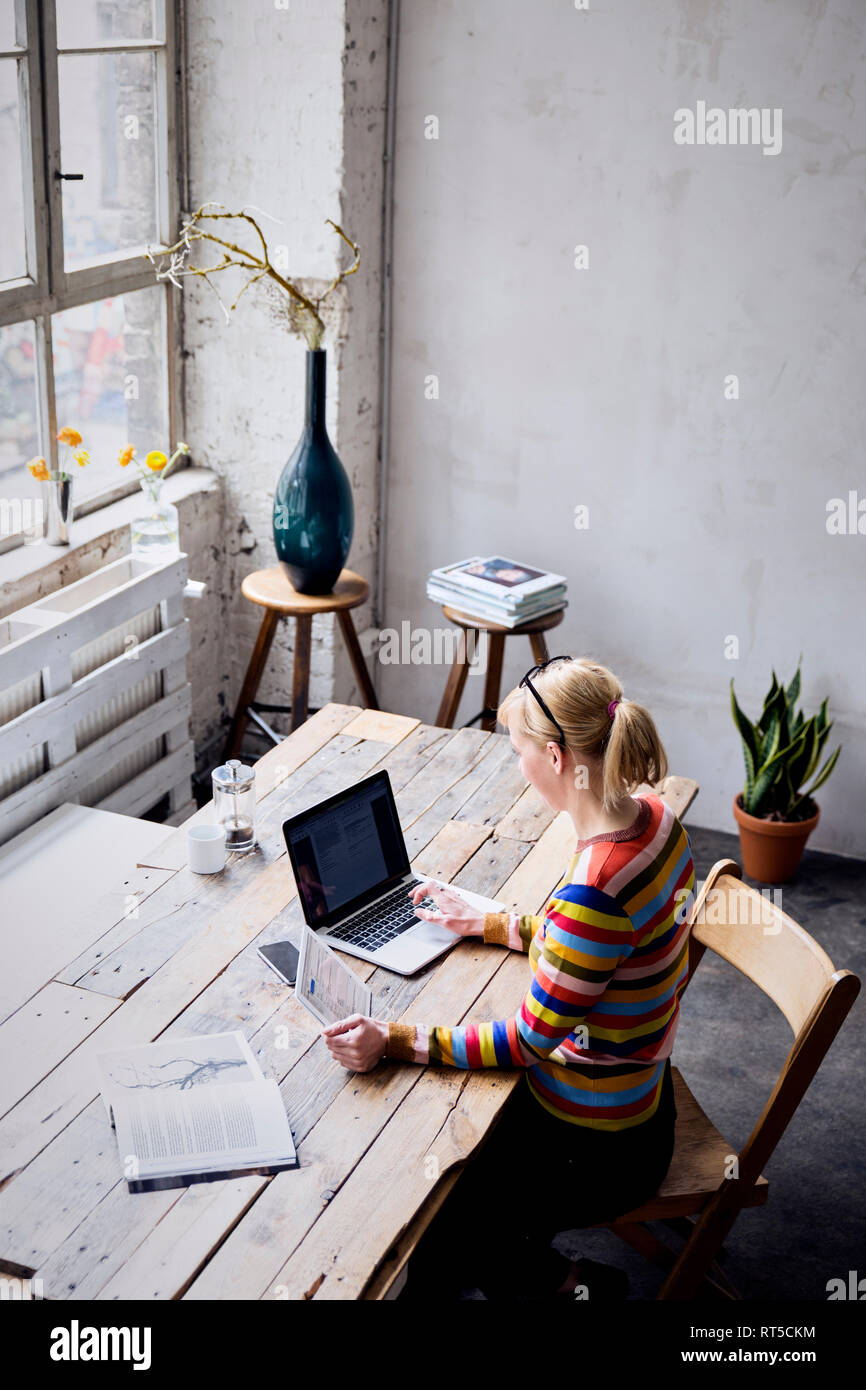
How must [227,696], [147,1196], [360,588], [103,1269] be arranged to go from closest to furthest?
[103,1269]
[147,1196]
[360,588]
[227,696]

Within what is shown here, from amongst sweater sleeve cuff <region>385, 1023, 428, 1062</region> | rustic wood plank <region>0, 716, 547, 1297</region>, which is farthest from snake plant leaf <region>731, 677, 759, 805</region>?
sweater sleeve cuff <region>385, 1023, 428, 1062</region>

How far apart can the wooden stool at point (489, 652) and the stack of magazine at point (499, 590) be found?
0.02 m

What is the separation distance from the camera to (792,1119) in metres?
3.31

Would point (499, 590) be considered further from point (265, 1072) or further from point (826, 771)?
point (265, 1072)

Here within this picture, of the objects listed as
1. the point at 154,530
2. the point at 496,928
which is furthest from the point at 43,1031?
the point at 154,530

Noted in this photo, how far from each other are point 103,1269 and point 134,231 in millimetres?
3361

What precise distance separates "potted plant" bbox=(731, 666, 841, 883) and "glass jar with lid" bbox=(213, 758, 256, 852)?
78.0 inches

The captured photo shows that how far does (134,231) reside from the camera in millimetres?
4262

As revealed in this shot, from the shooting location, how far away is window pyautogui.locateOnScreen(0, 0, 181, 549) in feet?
11.9

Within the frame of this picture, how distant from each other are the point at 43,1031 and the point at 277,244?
2.94 m

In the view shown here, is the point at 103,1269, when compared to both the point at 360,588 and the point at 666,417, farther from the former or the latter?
the point at 666,417

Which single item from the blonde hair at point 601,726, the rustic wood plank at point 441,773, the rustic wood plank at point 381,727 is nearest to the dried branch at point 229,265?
the rustic wood plank at point 381,727

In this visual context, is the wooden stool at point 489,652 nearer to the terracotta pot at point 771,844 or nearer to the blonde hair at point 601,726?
the terracotta pot at point 771,844
